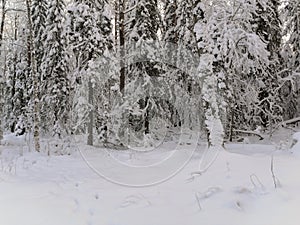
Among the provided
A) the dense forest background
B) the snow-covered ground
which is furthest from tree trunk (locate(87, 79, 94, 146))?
the snow-covered ground

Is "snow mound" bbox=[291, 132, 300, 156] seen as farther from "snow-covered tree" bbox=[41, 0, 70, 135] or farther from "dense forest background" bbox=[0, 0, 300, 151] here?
"snow-covered tree" bbox=[41, 0, 70, 135]

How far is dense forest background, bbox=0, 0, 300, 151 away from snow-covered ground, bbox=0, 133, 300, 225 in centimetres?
434

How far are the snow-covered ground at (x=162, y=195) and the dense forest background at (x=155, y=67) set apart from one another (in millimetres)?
4343

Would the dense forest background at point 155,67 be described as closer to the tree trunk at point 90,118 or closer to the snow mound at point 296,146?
the tree trunk at point 90,118

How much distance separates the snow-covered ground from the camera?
450 centimetres

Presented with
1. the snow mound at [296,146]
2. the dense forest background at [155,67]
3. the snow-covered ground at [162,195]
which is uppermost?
the dense forest background at [155,67]

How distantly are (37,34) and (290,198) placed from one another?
67.4 feet

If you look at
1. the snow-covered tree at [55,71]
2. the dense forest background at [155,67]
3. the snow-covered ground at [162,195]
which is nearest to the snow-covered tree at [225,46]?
the dense forest background at [155,67]

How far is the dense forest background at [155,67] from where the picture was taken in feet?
39.8

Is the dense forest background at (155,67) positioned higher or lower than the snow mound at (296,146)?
higher

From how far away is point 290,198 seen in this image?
444cm

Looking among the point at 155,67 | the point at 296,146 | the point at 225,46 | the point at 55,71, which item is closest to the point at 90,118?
the point at 155,67

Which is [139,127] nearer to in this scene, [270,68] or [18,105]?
[270,68]

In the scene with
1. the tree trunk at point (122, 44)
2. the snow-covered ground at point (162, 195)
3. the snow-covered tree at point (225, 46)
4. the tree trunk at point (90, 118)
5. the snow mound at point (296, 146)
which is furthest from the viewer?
the tree trunk at point (122, 44)
